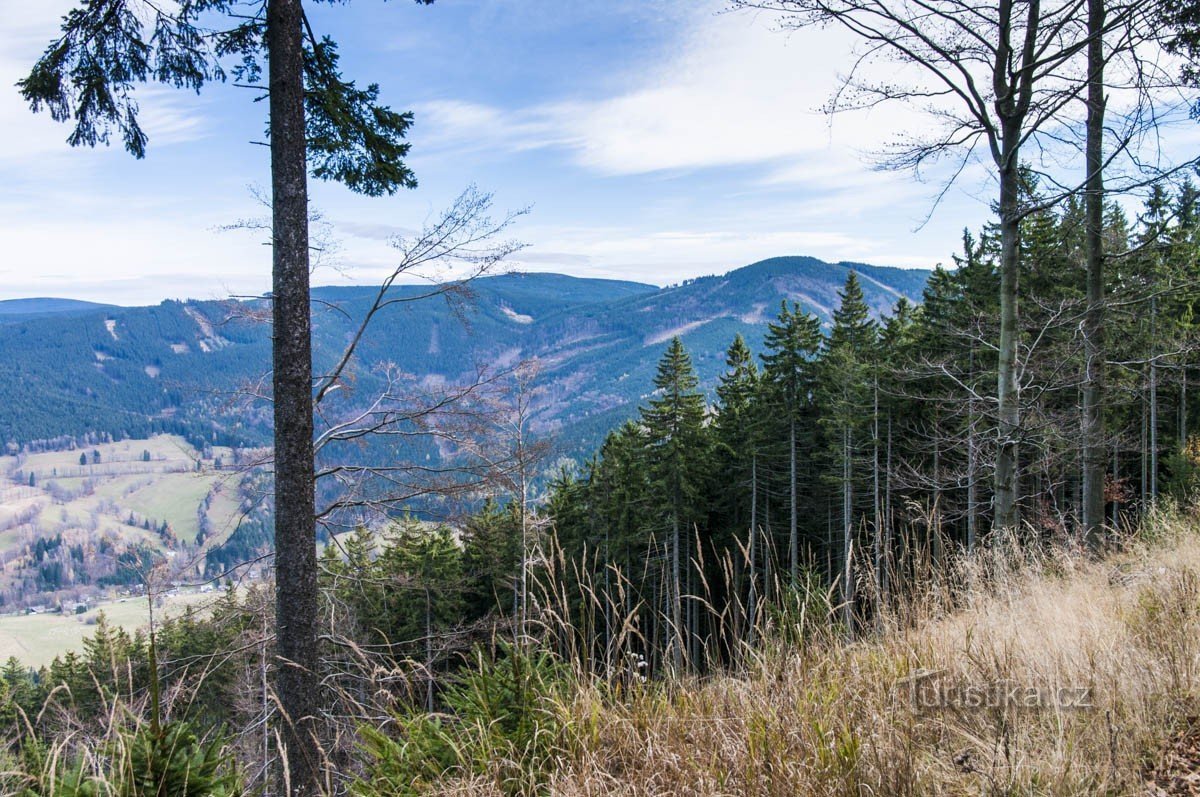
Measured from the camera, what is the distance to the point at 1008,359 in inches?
256

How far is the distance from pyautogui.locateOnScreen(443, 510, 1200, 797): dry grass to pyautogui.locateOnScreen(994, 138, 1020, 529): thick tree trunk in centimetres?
301

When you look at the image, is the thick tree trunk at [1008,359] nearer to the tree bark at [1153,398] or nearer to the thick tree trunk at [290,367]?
the tree bark at [1153,398]

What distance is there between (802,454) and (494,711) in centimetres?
2337

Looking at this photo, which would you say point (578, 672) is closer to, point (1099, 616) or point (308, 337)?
point (1099, 616)

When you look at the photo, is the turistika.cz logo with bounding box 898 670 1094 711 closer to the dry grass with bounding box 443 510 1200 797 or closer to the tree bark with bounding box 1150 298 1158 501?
the dry grass with bounding box 443 510 1200 797

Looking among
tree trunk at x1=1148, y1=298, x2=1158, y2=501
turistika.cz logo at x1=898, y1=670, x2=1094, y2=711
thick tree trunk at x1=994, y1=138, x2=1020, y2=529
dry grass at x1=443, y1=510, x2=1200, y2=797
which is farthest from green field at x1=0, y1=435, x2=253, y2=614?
turistika.cz logo at x1=898, y1=670, x2=1094, y2=711

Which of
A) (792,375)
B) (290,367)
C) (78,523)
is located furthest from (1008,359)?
(78,523)

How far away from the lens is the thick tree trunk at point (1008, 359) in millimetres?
6461

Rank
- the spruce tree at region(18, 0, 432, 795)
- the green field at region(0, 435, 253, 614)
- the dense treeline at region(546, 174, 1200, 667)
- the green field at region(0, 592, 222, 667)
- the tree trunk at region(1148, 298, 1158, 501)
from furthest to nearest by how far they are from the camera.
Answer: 1. the green field at region(0, 435, 253, 614)
2. the green field at region(0, 592, 222, 667)
3. the dense treeline at region(546, 174, 1200, 667)
4. the tree trunk at region(1148, 298, 1158, 501)
5. the spruce tree at region(18, 0, 432, 795)

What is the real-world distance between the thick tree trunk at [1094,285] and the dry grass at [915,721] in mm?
5216

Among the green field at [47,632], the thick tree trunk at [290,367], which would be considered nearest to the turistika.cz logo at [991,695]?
the thick tree trunk at [290,367]

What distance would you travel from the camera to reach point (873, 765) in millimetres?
2236

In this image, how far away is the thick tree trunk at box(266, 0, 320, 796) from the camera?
5531 millimetres

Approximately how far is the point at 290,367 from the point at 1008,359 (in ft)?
22.9
